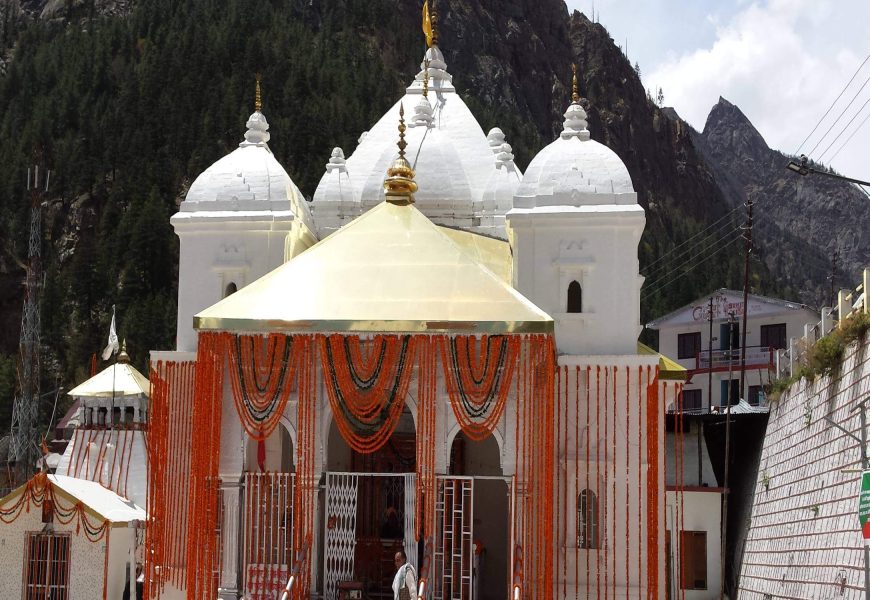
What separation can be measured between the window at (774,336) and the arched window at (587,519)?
25.0 metres

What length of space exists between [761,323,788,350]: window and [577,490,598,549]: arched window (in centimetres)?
2504

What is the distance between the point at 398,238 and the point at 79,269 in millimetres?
50643

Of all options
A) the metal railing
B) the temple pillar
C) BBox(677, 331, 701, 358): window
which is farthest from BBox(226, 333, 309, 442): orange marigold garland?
BBox(677, 331, 701, 358): window

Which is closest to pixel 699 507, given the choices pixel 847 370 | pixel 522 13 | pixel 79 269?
pixel 847 370

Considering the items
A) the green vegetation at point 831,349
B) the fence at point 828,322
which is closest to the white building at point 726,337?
the fence at point 828,322

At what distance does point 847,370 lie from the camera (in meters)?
23.7

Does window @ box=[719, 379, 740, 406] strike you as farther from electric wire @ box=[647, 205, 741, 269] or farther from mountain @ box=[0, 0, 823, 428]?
electric wire @ box=[647, 205, 741, 269]

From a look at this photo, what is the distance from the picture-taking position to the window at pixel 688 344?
174 ft

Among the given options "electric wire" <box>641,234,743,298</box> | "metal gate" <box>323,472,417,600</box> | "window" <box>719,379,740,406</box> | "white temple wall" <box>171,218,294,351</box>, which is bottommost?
"metal gate" <box>323,472,417,600</box>

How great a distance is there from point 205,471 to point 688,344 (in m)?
30.8

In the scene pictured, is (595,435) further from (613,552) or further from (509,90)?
(509,90)

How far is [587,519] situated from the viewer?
2712cm

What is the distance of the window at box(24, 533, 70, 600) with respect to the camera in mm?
29688

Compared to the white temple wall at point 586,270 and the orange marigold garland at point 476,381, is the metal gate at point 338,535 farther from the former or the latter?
the white temple wall at point 586,270
